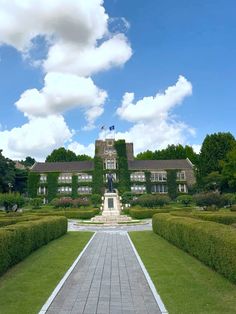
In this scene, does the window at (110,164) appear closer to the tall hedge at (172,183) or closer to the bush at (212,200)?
the tall hedge at (172,183)

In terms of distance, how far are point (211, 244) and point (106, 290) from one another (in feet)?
12.6

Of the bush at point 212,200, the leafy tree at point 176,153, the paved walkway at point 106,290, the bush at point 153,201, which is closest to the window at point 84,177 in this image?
the bush at point 153,201

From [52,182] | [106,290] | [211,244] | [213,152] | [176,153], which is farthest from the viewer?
[176,153]

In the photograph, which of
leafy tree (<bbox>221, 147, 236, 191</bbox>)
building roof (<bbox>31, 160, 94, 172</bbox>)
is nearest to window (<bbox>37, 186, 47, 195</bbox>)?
building roof (<bbox>31, 160, 94, 172</bbox>)

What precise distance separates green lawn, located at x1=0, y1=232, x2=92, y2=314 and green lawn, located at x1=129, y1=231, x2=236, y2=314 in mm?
3012

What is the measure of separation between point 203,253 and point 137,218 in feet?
109

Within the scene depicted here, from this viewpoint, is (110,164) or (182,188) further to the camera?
Result: (110,164)

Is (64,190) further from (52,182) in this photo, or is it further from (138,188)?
(138,188)

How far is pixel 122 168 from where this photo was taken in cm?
8056

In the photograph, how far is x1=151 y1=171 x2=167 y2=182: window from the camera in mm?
81812

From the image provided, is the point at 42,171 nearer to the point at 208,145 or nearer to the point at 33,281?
the point at 208,145

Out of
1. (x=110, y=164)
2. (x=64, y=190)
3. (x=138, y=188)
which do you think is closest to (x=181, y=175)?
(x=138, y=188)

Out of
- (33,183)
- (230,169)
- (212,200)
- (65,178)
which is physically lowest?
(212,200)

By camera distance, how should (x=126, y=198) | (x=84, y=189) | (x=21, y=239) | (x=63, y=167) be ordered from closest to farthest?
(x=21, y=239)
(x=126, y=198)
(x=84, y=189)
(x=63, y=167)
